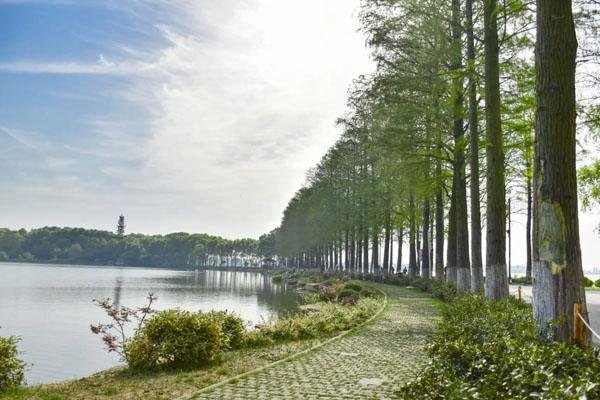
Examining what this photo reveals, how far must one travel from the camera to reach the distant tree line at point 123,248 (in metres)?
154

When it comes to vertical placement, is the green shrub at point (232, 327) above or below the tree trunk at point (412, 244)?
below

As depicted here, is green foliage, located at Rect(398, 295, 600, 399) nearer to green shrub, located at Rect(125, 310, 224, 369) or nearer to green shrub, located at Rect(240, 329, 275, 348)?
green shrub, located at Rect(125, 310, 224, 369)

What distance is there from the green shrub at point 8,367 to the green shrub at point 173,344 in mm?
1883

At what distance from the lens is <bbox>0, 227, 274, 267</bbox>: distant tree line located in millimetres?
154375

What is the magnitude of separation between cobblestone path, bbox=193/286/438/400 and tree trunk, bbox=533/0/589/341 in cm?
248

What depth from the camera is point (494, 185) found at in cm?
1482

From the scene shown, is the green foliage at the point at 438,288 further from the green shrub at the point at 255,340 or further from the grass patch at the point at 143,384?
the grass patch at the point at 143,384

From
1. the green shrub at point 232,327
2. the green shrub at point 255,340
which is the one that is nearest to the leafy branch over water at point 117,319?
the green shrub at point 232,327

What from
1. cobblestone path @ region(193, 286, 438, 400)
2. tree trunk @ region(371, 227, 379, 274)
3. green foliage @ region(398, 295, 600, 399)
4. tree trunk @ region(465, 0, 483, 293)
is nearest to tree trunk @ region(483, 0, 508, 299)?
cobblestone path @ region(193, 286, 438, 400)

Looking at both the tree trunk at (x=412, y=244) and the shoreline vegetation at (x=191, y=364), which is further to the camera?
the tree trunk at (x=412, y=244)

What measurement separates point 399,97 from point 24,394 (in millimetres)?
14574

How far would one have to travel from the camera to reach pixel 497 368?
556 cm

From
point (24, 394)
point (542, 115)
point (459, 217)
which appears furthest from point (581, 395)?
point (459, 217)

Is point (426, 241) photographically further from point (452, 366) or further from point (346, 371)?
point (452, 366)
